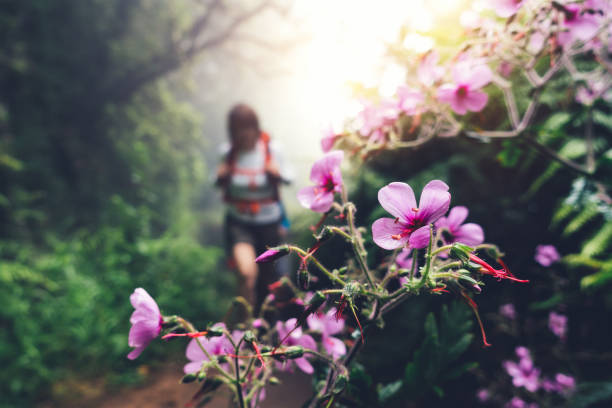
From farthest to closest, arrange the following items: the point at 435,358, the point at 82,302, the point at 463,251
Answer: the point at 82,302, the point at 435,358, the point at 463,251

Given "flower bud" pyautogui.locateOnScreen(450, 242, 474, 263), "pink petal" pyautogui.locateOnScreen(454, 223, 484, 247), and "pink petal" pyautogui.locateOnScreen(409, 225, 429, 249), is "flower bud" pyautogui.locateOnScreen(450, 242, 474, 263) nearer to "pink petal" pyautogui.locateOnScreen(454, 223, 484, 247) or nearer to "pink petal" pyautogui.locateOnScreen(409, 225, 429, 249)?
"pink petal" pyautogui.locateOnScreen(409, 225, 429, 249)

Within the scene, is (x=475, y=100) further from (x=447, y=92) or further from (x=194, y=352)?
(x=194, y=352)

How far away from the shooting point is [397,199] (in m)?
0.38

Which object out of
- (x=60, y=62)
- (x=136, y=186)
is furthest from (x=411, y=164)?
(x=60, y=62)

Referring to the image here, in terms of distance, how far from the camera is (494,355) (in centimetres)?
124

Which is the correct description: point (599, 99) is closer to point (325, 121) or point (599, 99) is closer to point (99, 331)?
point (325, 121)

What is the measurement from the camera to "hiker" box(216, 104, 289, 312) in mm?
1947

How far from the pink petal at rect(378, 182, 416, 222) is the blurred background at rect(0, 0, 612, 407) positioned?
0.27 meters

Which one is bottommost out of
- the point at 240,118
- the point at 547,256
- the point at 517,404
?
the point at 517,404

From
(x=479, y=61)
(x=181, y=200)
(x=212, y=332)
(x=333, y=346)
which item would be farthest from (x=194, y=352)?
(x=181, y=200)

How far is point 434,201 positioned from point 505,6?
1.50ft

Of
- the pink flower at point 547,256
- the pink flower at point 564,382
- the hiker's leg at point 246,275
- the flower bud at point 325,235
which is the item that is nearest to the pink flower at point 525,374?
the pink flower at point 564,382

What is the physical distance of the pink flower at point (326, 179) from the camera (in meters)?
0.46

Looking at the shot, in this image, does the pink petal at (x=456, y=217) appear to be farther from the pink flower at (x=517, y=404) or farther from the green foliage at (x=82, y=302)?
the green foliage at (x=82, y=302)
